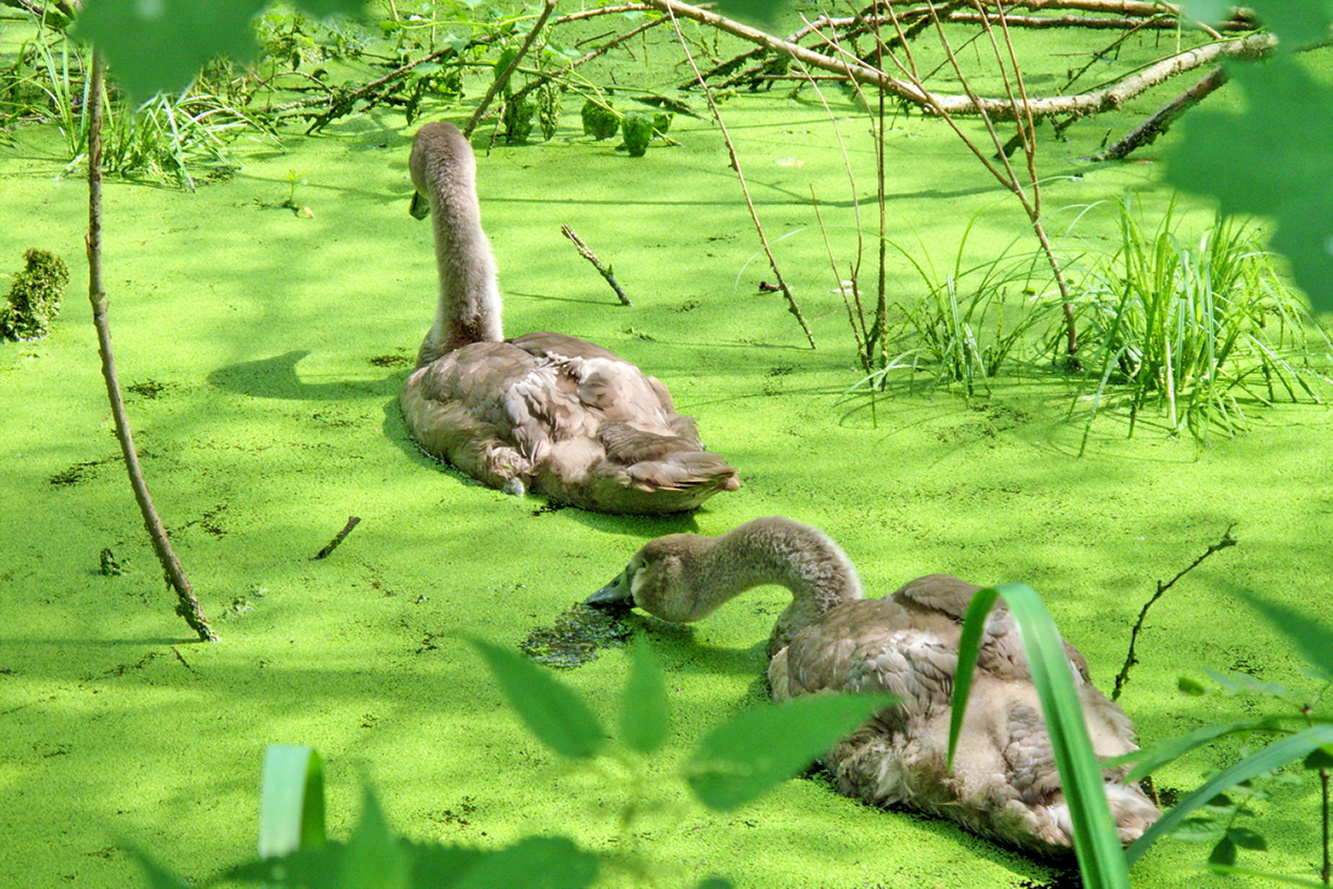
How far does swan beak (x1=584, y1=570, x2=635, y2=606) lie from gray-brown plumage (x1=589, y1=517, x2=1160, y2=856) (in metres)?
0.35

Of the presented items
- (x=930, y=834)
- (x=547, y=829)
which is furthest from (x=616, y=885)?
(x=930, y=834)

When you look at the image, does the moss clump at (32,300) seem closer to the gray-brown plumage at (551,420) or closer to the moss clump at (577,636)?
the gray-brown plumage at (551,420)

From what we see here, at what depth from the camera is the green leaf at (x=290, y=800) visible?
3.53 feet

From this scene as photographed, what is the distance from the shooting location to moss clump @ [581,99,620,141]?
6.32 meters

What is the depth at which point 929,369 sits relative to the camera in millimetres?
4262

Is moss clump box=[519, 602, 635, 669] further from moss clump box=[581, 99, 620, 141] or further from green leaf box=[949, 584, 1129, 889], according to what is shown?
moss clump box=[581, 99, 620, 141]

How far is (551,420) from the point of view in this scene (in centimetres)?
362

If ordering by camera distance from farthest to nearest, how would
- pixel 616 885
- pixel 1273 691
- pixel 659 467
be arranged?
pixel 659 467 < pixel 616 885 < pixel 1273 691

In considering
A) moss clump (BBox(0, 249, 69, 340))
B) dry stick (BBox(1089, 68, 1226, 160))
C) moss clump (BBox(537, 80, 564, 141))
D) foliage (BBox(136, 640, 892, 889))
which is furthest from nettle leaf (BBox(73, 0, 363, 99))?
moss clump (BBox(537, 80, 564, 141))

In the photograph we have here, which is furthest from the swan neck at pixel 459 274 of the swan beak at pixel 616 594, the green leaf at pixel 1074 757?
the green leaf at pixel 1074 757

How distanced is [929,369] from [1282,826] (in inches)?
87.7

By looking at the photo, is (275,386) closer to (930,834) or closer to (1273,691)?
(930,834)

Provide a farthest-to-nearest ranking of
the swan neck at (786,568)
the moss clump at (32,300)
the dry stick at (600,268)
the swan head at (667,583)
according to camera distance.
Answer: the dry stick at (600,268) → the moss clump at (32,300) → the swan head at (667,583) → the swan neck at (786,568)

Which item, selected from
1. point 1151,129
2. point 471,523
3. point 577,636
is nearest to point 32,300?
point 471,523
